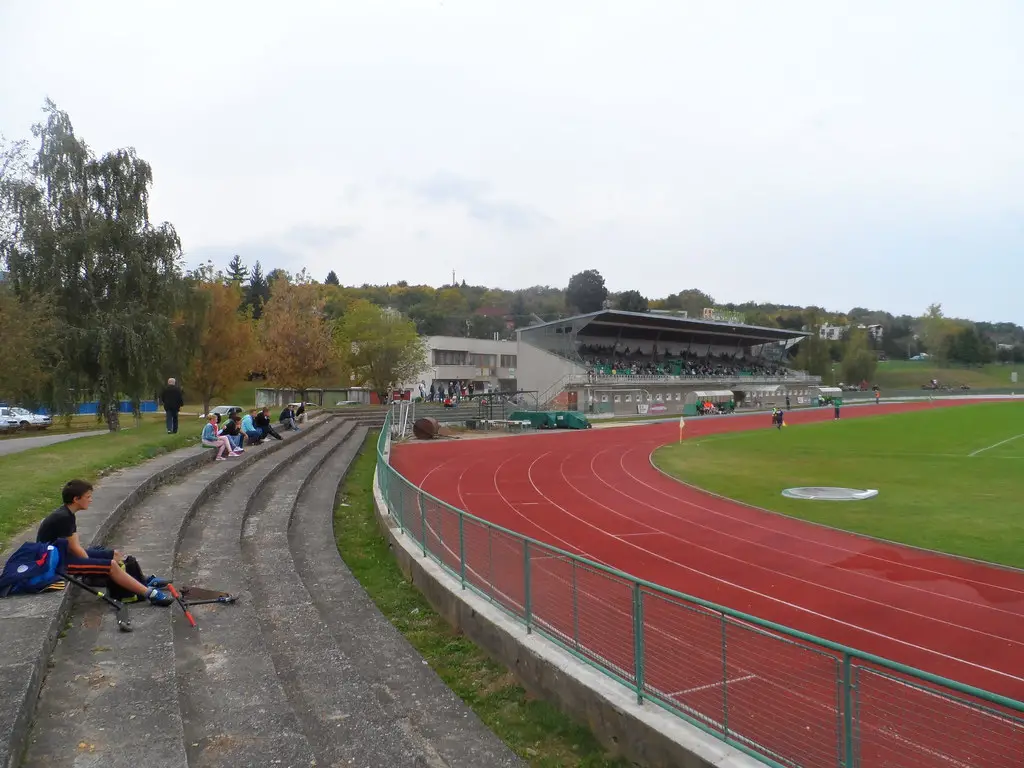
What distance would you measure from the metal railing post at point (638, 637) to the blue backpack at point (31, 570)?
18.7 ft

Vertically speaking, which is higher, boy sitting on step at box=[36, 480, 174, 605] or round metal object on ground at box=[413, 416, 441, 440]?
boy sitting on step at box=[36, 480, 174, 605]

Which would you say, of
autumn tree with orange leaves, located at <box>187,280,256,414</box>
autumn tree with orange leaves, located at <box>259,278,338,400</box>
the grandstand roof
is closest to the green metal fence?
autumn tree with orange leaves, located at <box>259,278,338,400</box>

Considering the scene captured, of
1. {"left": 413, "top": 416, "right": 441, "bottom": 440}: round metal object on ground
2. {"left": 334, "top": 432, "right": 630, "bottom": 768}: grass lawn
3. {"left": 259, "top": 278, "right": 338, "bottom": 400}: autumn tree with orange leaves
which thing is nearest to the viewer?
{"left": 334, "top": 432, "right": 630, "bottom": 768}: grass lawn

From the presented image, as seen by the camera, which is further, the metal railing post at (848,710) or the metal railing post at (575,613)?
the metal railing post at (575,613)

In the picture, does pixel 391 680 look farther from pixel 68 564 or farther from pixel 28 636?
pixel 68 564

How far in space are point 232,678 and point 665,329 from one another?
2716 inches

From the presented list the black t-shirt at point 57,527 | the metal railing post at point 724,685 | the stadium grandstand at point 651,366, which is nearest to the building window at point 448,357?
the stadium grandstand at point 651,366

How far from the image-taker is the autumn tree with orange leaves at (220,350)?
40.8 m

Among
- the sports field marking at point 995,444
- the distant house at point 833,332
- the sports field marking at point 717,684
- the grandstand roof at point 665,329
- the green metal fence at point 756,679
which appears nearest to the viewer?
the green metal fence at point 756,679

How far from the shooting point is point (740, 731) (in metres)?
5.02

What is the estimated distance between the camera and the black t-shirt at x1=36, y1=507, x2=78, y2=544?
6797mm

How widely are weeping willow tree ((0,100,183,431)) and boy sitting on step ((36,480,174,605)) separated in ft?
68.8

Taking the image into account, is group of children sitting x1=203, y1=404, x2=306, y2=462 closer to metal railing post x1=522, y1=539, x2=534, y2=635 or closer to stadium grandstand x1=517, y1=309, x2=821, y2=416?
metal railing post x1=522, y1=539, x2=534, y2=635

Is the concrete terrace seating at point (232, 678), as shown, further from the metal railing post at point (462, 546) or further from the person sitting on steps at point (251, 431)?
the person sitting on steps at point (251, 431)
